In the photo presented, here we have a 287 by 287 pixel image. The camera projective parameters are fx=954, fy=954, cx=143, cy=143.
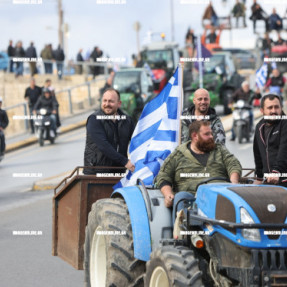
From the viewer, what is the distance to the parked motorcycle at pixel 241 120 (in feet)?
85.0

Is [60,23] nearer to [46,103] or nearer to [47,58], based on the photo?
[47,58]

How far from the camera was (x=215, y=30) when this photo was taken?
5053 centimetres

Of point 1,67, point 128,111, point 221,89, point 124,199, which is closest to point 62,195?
point 124,199

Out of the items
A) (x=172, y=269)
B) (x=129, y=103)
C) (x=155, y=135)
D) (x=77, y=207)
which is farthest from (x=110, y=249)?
(x=129, y=103)

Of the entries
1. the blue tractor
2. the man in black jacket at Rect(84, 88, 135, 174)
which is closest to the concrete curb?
the man in black jacket at Rect(84, 88, 135, 174)

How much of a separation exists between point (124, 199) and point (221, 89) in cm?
2691

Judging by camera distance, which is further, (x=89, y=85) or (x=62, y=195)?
(x=89, y=85)

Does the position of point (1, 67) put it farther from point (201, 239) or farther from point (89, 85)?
point (201, 239)

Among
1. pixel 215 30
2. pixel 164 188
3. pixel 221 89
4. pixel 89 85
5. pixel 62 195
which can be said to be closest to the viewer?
pixel 164 188

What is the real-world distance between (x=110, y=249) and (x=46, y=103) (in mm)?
20678

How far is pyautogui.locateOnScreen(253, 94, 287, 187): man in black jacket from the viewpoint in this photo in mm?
8727

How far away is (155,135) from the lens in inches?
396

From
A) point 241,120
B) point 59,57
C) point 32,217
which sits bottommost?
point 32,217

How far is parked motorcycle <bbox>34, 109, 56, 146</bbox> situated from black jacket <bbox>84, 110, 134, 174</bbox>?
17265 millimetres
